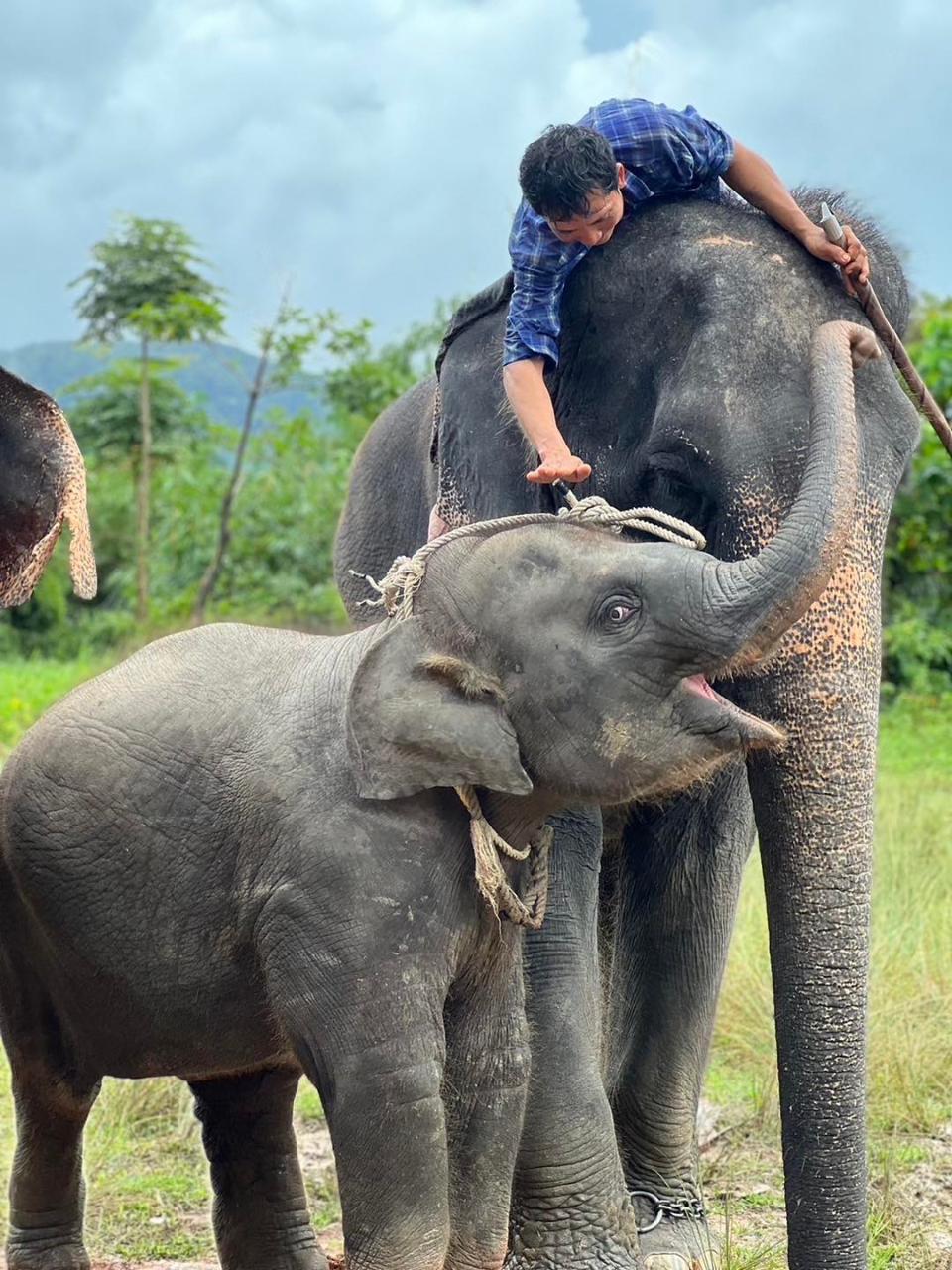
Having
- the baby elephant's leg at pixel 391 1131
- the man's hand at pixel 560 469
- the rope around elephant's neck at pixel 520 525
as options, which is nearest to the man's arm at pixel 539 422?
the man's hand at pixel 560 469

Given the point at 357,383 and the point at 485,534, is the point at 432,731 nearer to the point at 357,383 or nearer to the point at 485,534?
the point at 485,534

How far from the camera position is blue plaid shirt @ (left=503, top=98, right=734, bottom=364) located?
4.10 m

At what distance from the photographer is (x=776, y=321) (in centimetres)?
395

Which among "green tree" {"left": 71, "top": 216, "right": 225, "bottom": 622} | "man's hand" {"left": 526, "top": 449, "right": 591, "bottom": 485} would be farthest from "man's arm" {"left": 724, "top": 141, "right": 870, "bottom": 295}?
"green tree" {"left": 71, "top": 216, "right": 225, "bottom": 622}

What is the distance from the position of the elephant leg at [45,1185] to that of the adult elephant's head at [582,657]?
3.67 ft

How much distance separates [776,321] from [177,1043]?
173 centimetres

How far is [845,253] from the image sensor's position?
4.04m

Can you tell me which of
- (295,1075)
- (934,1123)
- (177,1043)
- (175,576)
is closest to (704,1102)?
(934,1123)

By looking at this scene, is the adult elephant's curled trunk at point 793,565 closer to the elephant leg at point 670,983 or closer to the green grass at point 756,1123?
the elephant leg at point 670,983

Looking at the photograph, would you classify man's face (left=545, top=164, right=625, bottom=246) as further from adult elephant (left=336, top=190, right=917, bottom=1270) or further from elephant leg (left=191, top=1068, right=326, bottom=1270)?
elephant leg (left=191, top=1068, right=326, bottom=1270)

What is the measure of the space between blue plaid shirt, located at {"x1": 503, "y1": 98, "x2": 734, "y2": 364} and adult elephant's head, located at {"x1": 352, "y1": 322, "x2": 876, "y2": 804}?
892 millimetres

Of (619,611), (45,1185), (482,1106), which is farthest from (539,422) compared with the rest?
(45,1185)

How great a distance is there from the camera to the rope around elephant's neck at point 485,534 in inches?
130

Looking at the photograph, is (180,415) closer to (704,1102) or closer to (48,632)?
(48,632)
